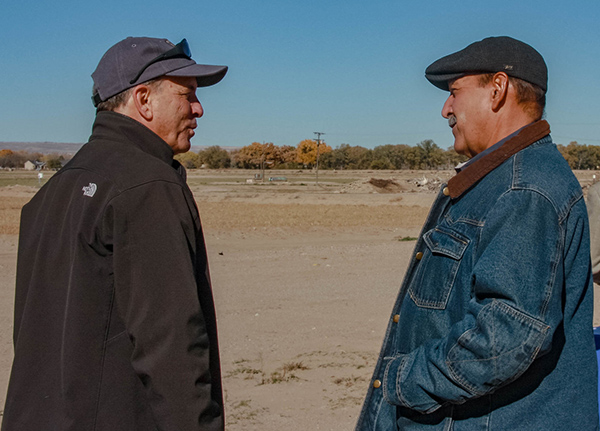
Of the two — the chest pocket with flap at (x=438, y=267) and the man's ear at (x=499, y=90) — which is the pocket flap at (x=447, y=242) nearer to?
the chest pocket with flap at (x=438, y=267)

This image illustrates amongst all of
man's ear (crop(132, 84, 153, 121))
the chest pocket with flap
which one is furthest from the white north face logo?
the chest pocket with flap

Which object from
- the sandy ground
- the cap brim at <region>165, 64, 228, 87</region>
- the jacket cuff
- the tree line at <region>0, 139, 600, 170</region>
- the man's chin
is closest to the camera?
the jacket cuff

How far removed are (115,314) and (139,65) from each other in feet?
2.94

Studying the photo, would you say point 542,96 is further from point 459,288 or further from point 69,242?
point 69,242

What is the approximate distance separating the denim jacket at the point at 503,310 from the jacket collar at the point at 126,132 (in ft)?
3.32

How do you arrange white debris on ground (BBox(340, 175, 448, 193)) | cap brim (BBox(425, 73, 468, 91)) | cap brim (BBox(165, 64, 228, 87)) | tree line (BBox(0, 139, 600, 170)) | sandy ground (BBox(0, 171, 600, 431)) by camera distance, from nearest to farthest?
1. cap brim (BBox(425, 73, 468, 91))
2. cap brim (BBox(165, 64, 228, 87))
3. sandy ground (BBox(0, 171, 600, 431))
4. white debris on ground (BBox(340, 175, 448, 193))
5. tree line (BBox(0, 139, 600, 170))

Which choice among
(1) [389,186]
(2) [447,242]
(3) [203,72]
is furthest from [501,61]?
(1) [389,186]

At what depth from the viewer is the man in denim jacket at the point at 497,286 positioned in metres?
1.85

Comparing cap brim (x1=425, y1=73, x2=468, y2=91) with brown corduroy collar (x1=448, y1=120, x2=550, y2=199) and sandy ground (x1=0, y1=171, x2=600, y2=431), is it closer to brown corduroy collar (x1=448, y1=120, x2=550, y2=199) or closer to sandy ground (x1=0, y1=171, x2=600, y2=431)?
brown corduroy collar (x1=448, y1=120, x2=550, y2=199)

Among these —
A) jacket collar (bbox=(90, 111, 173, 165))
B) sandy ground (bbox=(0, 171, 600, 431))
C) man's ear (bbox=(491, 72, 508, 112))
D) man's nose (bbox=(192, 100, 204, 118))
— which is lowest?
sandy ground (bbox=(0, 171, 600, 431))

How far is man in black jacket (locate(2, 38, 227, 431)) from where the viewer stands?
194 centimetres

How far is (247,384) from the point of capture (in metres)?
5.29

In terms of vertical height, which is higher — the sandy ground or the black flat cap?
the black flat cap

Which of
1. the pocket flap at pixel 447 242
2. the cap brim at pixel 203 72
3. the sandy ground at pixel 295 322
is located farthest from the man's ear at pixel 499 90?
the sandy ground at pixel 295 322
